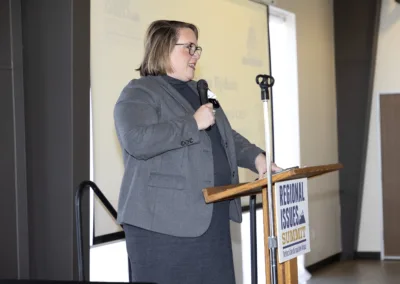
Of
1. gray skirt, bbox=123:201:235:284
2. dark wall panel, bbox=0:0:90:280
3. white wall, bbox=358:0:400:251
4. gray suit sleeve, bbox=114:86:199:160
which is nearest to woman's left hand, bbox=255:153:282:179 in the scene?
gray skirt, bbox=123:201:235:284

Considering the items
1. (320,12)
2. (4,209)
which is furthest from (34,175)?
(320,12)

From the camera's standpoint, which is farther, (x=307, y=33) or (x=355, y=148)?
(x=355, y=148)

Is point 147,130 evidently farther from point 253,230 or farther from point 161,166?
point 253,230

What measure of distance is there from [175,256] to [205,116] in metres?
0.51

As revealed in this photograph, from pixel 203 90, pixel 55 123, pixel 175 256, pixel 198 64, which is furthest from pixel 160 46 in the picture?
pixel 198 64

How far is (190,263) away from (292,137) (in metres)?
5.51

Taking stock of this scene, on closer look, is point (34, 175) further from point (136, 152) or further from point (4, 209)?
point (136, 152)

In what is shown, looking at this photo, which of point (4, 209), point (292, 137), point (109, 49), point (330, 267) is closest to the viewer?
point (4, 209)

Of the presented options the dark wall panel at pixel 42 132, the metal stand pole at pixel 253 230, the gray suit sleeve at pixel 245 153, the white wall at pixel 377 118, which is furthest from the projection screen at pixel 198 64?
the white wall at pixel 377 118

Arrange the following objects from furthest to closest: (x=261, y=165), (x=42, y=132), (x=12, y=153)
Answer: (x=42, y=132) < (x=12, y=153) < (x=261, y=165)

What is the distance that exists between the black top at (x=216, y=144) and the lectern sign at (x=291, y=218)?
0.75 feet

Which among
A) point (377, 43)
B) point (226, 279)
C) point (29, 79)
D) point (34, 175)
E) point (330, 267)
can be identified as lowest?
point (330, 267)

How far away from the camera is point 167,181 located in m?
2.68

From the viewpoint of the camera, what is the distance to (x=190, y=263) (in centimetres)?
269
